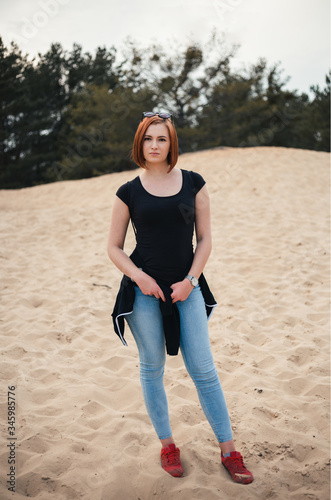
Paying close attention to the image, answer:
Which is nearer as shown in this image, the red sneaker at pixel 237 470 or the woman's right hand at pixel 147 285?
the woman's right hand at pixel 147 285

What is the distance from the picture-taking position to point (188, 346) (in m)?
1.96

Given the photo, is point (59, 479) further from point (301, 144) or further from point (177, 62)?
point (301, 144)

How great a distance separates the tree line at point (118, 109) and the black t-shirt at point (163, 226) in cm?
1298

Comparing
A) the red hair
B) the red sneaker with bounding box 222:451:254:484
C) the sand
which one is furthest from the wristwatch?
the sand

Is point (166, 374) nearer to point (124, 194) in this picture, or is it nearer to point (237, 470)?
point (237, 470)

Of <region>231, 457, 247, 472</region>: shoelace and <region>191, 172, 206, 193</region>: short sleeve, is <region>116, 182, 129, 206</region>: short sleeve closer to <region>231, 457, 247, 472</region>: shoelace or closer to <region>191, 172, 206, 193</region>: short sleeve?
<region>191, 172, 206, 193</region>: short sleeve

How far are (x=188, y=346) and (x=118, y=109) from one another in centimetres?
1364

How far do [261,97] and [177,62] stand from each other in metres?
4.30

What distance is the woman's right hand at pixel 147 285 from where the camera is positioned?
190 cm

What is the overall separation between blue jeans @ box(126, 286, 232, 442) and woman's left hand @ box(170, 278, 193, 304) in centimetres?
6

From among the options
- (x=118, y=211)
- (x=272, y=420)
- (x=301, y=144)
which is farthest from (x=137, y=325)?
(x=301, y=144)

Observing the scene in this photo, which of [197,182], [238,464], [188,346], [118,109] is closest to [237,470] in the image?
[238,464]

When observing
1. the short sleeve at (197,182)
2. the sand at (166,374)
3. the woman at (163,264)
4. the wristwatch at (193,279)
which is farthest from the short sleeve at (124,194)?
the sand at (166,374)

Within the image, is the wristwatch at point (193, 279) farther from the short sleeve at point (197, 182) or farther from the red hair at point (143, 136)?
the red hair at point (143, 136)
